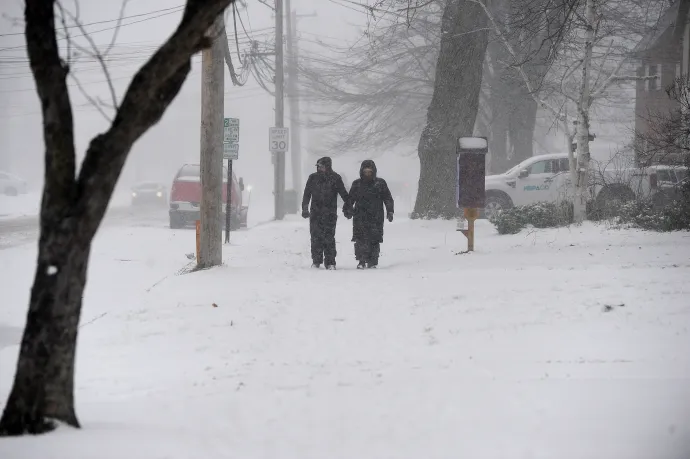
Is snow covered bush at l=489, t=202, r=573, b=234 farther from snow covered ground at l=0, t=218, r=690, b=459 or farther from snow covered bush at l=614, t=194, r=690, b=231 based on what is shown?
snow covered ground at l=0, t=218, r=690, b=459

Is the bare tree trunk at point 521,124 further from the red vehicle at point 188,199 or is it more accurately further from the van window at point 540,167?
the red vehicle at point 188,199

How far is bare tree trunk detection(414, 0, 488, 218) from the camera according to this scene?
19297 millimetres

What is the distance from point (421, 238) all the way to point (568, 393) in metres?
11.8

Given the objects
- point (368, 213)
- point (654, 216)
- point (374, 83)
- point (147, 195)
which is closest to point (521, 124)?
point (374, 83)

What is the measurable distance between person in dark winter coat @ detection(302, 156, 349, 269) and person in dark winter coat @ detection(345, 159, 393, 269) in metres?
0.23

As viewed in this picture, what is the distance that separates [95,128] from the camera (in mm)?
101938

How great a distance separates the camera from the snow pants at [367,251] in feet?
40.5

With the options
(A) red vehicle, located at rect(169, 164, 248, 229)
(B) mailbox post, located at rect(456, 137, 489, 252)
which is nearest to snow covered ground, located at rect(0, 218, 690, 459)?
(B) mailbox post, located at rect(456, 137, 489, 252)

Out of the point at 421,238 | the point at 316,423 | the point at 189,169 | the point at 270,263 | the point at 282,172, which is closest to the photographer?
the point at 316,423

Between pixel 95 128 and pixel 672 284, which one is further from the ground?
pixel 95 128

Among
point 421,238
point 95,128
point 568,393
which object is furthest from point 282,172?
point 95,128

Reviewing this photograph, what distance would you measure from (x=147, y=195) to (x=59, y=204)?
39.1 m

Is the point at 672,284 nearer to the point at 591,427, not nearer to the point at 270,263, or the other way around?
the point at 591,427

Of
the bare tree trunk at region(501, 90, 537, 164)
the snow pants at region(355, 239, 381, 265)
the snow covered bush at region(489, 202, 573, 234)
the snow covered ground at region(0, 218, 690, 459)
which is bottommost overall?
the snow covered ground at region(0, 218, 690, 459)
